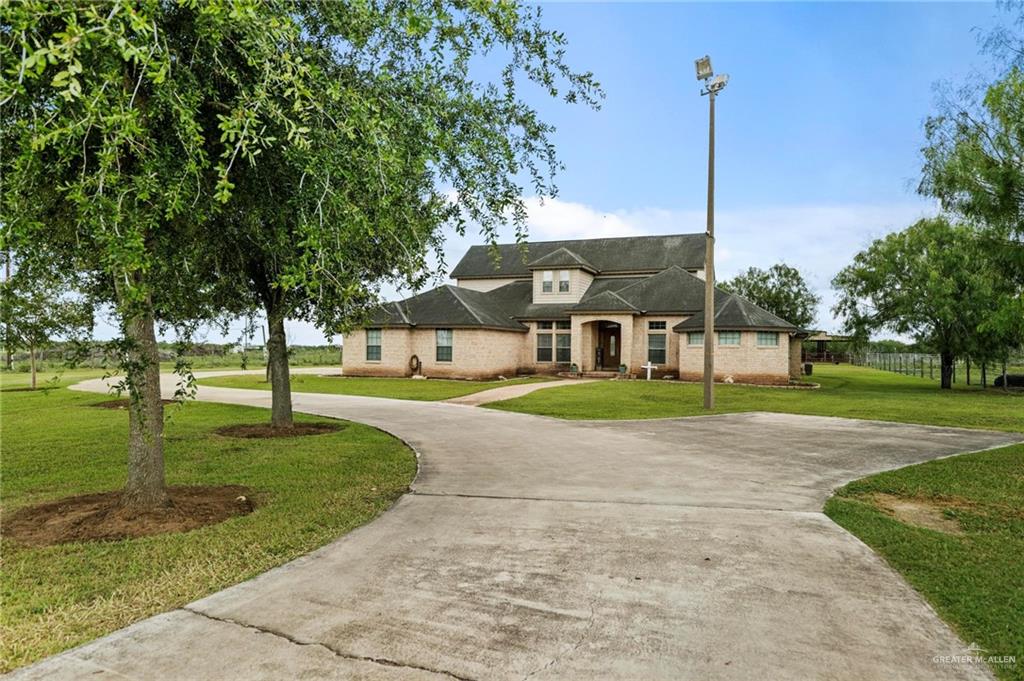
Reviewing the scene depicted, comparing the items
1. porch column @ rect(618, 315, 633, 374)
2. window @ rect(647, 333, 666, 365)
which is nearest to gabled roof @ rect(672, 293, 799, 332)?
window @ rect(647, 333, 666, 365)

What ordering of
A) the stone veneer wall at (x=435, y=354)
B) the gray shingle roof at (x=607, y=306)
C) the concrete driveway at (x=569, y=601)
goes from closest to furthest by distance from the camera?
the concrete driveway at (x=569, y=601) < the gray shingle roof at (x=607, y=306) < the stone veneer wall at (x=435, y=354)

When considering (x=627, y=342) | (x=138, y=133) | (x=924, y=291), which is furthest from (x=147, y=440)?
(x=924, y=291)

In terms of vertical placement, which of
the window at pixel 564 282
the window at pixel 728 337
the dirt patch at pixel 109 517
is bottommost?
the dirt patch at pixel 109 517

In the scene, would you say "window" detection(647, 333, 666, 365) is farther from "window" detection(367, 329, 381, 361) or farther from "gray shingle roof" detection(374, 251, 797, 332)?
"window" detection(367, 329, 381, 361)

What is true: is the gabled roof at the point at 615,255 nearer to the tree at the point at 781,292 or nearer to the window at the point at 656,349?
the window at the point at 656,349

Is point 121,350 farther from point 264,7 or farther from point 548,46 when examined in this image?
point 548,46

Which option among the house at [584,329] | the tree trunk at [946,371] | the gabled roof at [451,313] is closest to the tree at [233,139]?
the house at [584,329]

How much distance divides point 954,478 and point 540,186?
7.30 m

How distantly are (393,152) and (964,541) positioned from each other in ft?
21.1

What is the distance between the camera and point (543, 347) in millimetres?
32094

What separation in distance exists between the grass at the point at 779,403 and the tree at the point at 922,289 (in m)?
3.19

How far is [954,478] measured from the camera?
8.23 meters

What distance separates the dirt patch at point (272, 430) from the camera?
12.4 m

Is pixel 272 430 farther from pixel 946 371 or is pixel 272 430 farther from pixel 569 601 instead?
pixel 946 371
